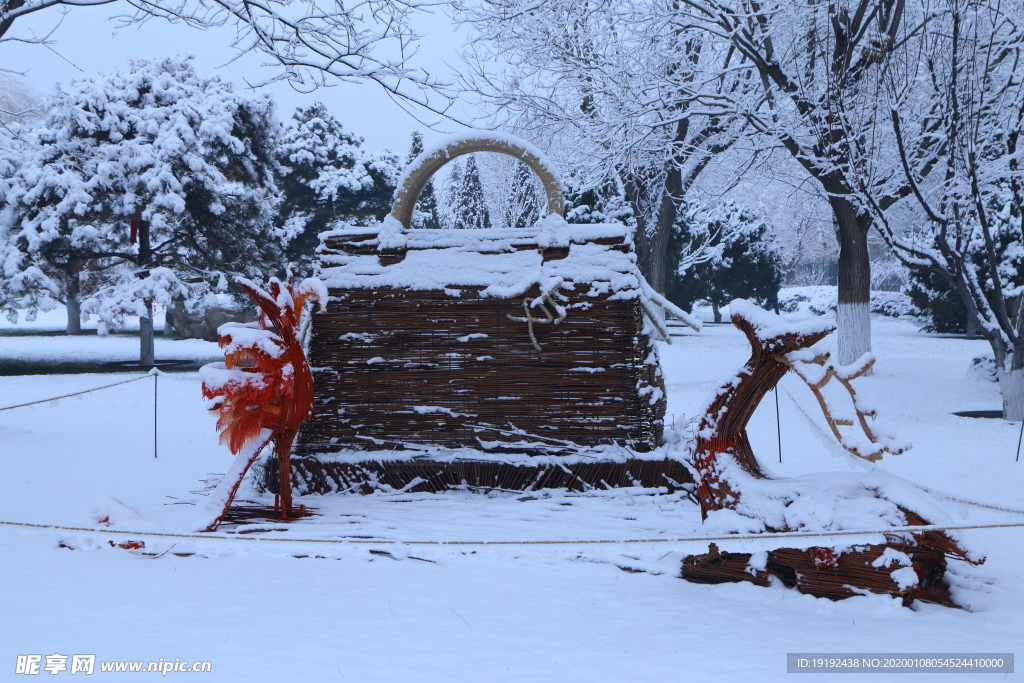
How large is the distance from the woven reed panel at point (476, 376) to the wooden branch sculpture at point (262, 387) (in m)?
0.43

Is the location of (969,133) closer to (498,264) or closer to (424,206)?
(498,264)

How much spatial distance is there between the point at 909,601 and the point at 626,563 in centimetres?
94

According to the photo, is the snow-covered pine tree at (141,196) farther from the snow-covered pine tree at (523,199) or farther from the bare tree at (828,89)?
the bare tree at (828,89)

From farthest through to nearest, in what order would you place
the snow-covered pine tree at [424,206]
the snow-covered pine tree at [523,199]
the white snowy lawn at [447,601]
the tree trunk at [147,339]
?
the snow-covered pine tree at [424,206] < the snow-covered pine tree at [523,199] < the tree trunk at [147,339] < the white snowy lawn at [447,601]

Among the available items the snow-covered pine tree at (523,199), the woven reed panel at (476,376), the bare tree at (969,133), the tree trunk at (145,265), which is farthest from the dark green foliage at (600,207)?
the woven reed panel at (476,376)

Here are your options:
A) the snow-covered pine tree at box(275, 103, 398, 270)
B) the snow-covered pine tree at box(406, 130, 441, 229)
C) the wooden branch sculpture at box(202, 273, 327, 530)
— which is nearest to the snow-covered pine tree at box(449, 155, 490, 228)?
the snow-covered pine tree at box(406, 130, 441, 229)

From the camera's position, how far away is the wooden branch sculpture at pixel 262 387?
3158 mm

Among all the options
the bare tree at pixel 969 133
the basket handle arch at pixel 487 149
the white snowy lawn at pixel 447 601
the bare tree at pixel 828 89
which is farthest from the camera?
the bare tree at pixel 828 89

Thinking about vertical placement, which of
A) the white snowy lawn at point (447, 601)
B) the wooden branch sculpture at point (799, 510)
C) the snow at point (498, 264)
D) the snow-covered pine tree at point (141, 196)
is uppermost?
the snow-covered pine tree at point (141, 196)

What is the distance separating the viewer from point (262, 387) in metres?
3.20

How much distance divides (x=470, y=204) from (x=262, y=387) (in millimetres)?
28265

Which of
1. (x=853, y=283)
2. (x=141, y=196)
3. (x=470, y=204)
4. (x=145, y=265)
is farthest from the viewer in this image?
(x=470, y=204)

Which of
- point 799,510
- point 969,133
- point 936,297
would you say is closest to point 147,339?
point 969,133

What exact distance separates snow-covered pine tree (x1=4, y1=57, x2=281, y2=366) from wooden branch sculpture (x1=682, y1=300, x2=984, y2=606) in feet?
43.0
